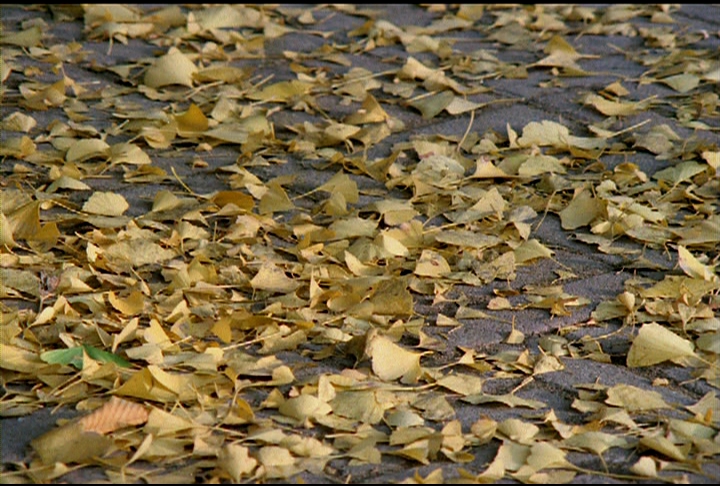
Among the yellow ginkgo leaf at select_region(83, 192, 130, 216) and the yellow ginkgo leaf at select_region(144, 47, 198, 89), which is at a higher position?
the yellow ginkgo leaf at select_region(83, 192, 130, 216)

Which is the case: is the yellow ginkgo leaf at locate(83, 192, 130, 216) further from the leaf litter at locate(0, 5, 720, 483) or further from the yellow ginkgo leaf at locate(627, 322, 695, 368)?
the yellow ginkgo leaf at locate(627, 322, 695, 368)

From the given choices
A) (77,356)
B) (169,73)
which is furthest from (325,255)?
(169,73)

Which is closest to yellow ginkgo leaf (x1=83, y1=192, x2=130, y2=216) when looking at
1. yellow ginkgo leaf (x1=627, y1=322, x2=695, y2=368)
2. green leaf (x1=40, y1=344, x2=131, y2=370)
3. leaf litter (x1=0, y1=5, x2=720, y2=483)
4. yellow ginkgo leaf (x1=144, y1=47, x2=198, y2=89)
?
leaf litter (x1=0, y1=5, x2=720, y2=483)

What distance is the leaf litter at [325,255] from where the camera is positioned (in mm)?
1659

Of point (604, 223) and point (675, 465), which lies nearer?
point (675, 465)

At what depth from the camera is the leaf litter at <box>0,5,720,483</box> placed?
166 centimetres

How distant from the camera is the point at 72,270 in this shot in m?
2.09

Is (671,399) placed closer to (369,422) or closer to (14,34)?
(369,422)

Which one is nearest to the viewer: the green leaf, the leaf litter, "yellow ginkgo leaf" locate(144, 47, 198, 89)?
the leaf litter

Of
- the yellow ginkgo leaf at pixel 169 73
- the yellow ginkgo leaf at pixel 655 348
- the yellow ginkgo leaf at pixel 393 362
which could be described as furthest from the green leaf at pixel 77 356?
the yellow ginkgo leaf at pixel 169 73

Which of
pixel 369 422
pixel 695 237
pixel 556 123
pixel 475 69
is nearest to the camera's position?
pixel 369 422

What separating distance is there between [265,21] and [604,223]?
5.10 ft

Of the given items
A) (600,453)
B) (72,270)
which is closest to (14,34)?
(72,270)

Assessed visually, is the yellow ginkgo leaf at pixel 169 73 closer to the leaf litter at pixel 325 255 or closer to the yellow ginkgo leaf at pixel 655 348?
the leaf litter at pixel 325 255
